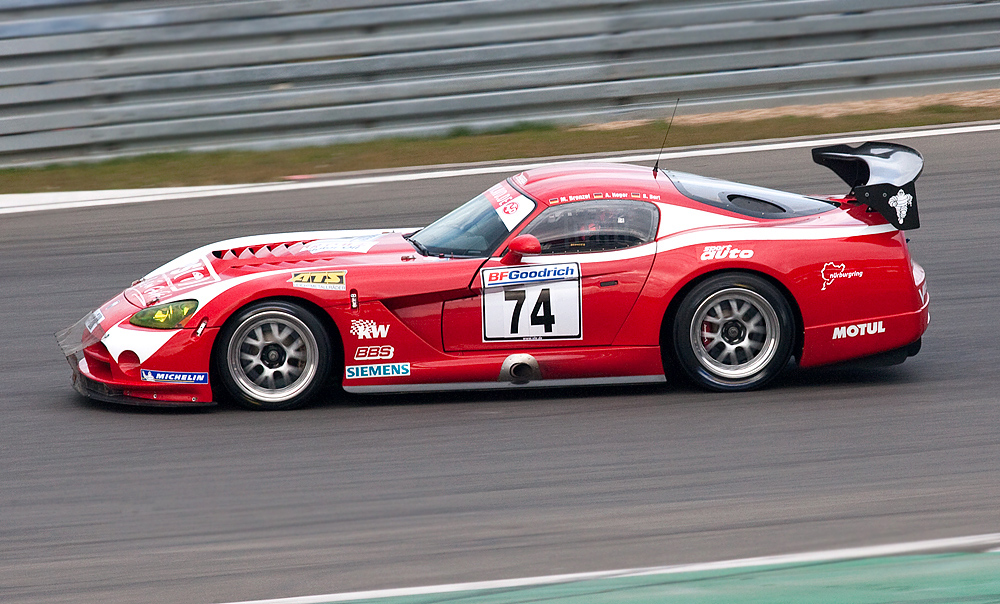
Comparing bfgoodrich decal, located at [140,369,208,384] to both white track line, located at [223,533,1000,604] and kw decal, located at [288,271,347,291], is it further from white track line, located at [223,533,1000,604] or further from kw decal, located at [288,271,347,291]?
white track line, located at [223,533,1000,604]

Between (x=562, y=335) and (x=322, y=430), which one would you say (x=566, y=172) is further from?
(x=322, y=430)

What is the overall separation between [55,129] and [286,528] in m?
9.53

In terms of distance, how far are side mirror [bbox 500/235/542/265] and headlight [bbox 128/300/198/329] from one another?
1.66m

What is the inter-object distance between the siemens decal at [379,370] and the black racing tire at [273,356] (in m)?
0.13

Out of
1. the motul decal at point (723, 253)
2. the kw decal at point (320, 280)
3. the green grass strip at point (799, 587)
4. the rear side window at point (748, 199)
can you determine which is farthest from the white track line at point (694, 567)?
the rear side window at point (748, 199)

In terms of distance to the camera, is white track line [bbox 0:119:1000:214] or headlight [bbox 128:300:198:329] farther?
white track line [bbox 0:119:1000:214]

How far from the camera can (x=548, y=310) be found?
612cm

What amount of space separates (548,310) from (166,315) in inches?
79.0

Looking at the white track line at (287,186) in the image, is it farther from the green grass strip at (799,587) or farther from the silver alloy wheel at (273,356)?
the green grass strip at (799,587)

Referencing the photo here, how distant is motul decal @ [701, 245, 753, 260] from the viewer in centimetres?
618

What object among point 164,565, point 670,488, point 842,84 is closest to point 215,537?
point 164,565

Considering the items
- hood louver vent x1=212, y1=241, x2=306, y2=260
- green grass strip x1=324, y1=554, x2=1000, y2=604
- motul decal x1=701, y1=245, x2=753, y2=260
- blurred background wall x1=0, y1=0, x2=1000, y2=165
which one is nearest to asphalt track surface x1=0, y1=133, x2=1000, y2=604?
green grass strip x1=324, y1=554, x2=1000, y2=604

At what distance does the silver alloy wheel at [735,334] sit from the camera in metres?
6.21

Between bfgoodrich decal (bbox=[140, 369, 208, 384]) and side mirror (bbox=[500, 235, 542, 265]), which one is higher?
side mirror (bbox=[500, 235, 542, 265])
